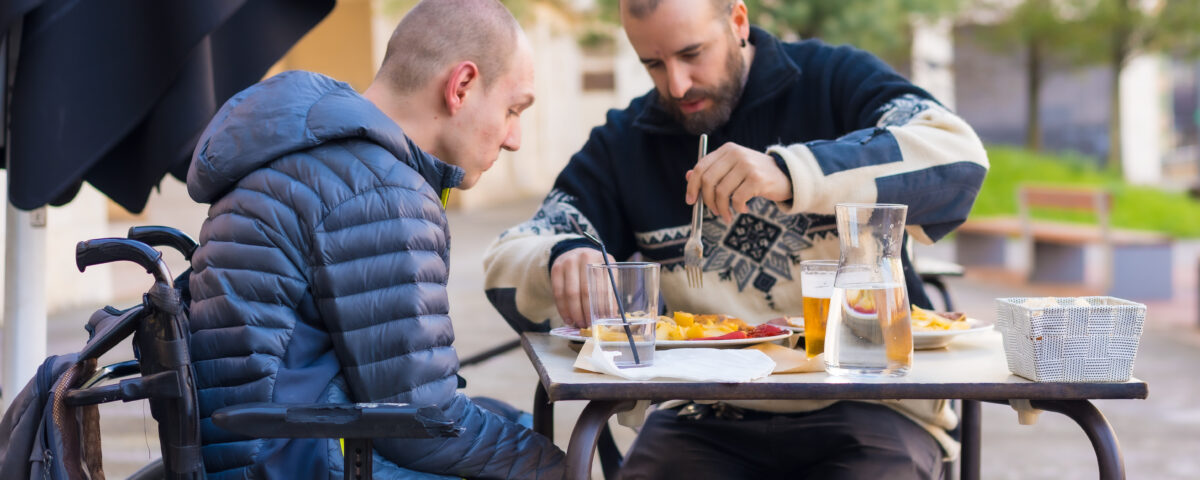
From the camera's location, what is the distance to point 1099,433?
1.78 metres

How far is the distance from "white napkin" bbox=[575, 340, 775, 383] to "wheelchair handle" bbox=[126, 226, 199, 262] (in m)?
0.70

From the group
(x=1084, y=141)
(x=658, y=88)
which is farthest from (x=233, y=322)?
(x=1084, y=141)

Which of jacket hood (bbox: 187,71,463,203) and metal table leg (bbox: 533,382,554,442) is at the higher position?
jacket hood (bbox: 187,71,463,203)

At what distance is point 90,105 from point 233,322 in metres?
0.96

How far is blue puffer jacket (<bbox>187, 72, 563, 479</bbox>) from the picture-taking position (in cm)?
177

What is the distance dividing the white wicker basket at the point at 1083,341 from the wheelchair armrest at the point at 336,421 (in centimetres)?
90

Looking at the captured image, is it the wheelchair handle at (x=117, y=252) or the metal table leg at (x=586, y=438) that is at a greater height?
the wheelchair handle at (x=117, y=252)

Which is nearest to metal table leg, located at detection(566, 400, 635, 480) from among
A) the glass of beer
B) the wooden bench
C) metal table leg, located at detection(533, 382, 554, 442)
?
the glass of beer

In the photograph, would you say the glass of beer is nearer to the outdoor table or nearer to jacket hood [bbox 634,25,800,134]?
the outdoor table

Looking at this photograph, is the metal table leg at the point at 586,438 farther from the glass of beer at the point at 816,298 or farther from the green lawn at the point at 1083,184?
the green lawn at the point at 1083,184

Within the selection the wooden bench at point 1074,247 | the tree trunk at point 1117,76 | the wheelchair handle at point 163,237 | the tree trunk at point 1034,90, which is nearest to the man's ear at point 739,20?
the wheelchair handle at point 163,237

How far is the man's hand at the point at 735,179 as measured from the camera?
7.01ft

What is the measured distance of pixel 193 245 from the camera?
2.03 m

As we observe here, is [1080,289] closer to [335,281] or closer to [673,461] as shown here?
[673,461]
